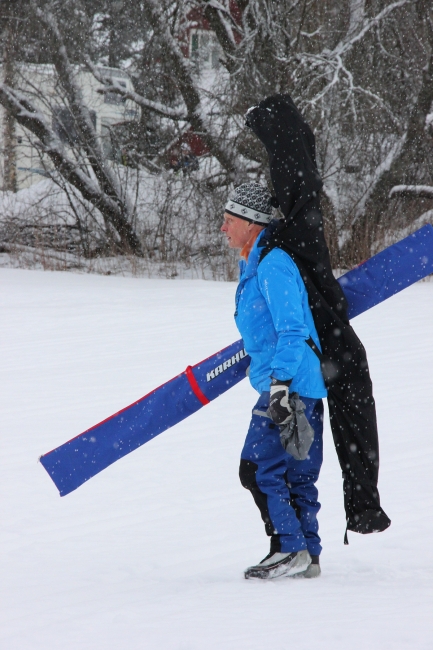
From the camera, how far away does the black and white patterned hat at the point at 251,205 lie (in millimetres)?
2939

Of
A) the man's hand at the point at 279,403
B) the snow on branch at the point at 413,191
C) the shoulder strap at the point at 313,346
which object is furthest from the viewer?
the snow on branch at the point at 413,191

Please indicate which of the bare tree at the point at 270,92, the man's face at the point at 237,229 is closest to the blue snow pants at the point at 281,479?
the man's face at the point at 237,229

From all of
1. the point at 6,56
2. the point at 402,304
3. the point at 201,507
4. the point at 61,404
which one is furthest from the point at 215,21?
the point at 201,507

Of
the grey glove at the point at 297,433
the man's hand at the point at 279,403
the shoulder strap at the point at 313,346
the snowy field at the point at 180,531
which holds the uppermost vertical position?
the shoulder strap at the point at 313,346

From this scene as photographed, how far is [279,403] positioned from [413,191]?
1282cm

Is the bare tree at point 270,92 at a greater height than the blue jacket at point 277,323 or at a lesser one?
greater

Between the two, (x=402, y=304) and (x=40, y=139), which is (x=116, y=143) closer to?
(x=40, y=139)

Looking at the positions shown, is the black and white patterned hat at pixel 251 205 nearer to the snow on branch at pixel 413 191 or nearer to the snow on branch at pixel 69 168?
the snow on branch at pixel 413 191

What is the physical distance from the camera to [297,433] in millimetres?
2748

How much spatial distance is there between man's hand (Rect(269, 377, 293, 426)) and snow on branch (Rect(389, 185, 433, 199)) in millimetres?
12670

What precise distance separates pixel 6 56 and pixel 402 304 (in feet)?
34.6

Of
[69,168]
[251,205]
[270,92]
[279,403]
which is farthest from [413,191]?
[279,403]

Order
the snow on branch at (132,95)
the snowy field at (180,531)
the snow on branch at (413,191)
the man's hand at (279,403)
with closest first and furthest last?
the snowy field at (180,531)
the man's hand at (279,403)
the snow on branch at (413,191)
the snow on branch at (132,95)

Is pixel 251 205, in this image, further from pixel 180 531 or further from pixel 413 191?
pixel 413 191
